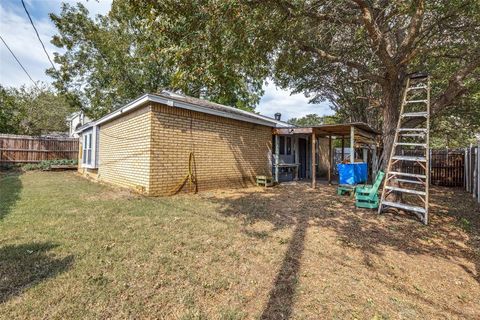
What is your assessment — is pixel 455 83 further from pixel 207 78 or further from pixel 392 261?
pixel 207 78

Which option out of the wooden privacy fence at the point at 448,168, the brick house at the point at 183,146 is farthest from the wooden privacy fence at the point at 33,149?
the wooden privacy fence at the point at 448,168

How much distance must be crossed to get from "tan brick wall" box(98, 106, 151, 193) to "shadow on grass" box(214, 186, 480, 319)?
272 centimetres

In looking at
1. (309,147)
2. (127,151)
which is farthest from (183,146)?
(309,147)

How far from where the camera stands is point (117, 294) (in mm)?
2408

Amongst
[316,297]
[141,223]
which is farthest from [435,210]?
[141,223]

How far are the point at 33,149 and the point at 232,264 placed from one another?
19.9 m

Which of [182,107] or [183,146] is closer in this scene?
[182,107]

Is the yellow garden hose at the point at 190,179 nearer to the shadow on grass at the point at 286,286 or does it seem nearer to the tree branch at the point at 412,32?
the shadow on grass at the point at 286,286

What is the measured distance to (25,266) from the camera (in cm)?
289

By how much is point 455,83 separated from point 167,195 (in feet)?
26.3

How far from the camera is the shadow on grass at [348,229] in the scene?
104 inches

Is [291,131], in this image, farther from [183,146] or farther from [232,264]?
[232,264]

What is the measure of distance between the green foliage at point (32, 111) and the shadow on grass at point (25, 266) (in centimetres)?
1983

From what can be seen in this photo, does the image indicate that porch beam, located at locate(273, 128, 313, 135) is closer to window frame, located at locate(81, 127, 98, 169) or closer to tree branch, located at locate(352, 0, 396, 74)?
tree branch, located at locate(352, 0, 396, 74)
